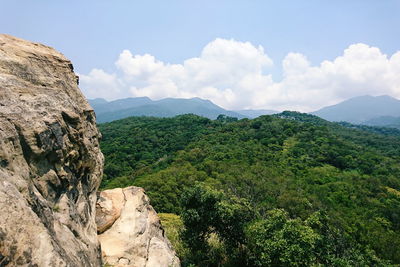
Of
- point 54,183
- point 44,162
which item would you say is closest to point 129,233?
point 54,183

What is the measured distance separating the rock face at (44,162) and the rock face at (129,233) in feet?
5.06

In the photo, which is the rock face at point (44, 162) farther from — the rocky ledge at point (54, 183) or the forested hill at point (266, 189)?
the forested hill at point (266, 189)

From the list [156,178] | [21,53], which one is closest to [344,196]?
[156,178]

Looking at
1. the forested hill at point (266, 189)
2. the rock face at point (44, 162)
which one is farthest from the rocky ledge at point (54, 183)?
the forested hill at point (266, 189)

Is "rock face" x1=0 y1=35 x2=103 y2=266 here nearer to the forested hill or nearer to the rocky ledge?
the rocky ledge

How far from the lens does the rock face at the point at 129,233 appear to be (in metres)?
13.8

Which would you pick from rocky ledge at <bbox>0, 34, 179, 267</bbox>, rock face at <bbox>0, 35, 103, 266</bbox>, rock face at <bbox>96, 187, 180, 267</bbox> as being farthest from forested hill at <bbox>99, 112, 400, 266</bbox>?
rock face at <bbox>0, 35, 103, 266</bbox>

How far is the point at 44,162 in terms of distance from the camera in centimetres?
962

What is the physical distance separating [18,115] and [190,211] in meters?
15.1

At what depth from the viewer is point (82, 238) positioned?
10.5 metres

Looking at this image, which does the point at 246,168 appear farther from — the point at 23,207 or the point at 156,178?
the point at 23,207

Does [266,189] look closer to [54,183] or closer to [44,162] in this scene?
[54,183]

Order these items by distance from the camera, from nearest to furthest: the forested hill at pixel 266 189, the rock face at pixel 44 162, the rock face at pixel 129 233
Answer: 1. the rock face at pixel 44 162
2. the rock face at pixel 129 233
3. the forested hill at pixel 266 189

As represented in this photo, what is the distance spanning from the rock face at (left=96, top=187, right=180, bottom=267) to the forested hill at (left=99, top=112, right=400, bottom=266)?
18.0 ft
